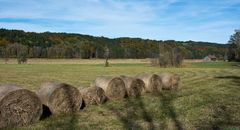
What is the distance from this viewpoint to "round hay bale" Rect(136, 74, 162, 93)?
65.1 ft

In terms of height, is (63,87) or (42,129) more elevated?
(63,87)

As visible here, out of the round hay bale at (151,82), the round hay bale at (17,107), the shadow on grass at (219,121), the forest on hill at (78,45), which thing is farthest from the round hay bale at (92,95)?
the forest on hill at (78,45)

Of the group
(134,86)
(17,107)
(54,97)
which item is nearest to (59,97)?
(54,97)

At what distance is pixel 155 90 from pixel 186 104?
5.52 meters

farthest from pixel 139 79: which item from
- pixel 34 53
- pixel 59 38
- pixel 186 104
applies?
pixel 59 38

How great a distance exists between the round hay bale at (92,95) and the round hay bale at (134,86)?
8.60 ft

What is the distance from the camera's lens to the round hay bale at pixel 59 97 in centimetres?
1262

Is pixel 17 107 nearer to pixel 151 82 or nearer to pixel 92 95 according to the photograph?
pixel 92 95

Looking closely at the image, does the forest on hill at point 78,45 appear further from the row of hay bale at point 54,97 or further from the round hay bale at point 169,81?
the row of hay bale at point 54,97

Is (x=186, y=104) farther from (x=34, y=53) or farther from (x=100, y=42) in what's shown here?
(x=100, y=42)

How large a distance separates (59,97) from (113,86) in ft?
15.0

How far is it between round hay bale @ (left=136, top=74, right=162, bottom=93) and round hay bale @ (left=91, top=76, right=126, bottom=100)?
259 centimetres

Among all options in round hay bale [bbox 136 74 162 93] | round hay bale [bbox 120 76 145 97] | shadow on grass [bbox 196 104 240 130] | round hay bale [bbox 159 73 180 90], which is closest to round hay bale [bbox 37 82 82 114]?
shadow on grass [bbox 196 104 240 130]

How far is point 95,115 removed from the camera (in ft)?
41.8
